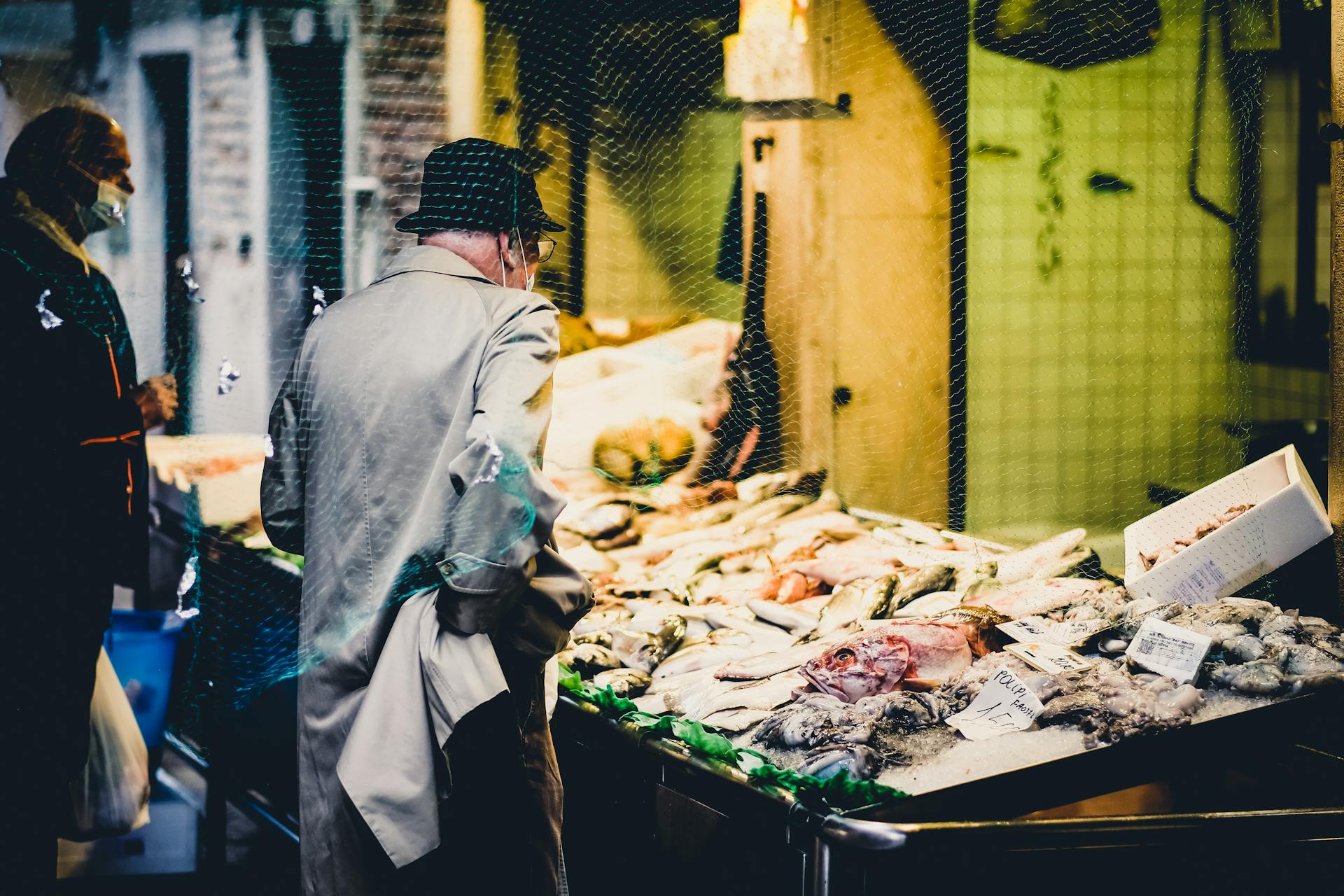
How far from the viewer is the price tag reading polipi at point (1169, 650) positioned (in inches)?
106

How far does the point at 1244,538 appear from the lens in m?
3.08

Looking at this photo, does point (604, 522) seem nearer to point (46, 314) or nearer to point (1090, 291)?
point (46, 314)

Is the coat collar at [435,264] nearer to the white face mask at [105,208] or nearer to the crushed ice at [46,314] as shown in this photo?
the crushed ice at [46,314]

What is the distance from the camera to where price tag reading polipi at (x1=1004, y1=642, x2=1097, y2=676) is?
276 centimetres

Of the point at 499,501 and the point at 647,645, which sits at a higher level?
the point at 499,501

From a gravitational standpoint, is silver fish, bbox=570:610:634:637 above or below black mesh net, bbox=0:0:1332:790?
below

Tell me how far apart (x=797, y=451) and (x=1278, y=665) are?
249cm

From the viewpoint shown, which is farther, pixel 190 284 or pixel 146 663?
pixel 146 663

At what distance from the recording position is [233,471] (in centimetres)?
351

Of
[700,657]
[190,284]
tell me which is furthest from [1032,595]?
[190,284]

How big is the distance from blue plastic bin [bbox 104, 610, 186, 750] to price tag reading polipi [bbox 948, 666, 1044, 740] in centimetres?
263

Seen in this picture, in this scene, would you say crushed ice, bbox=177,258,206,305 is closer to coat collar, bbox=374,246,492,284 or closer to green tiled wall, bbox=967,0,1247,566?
coat collar, bbox=374,246,492,284

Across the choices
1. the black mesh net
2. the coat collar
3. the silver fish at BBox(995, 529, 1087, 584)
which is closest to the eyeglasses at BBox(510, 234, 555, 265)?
the coat collar

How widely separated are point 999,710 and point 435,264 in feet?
5.44
